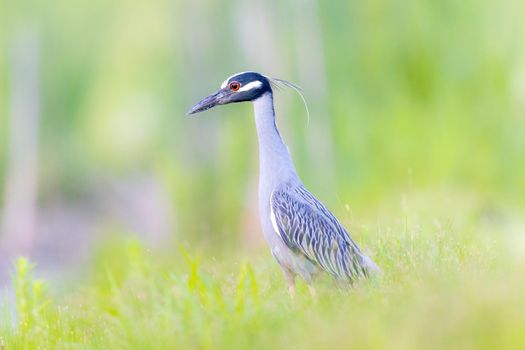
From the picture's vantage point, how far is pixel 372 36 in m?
23.0

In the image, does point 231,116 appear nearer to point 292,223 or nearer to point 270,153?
point 270,153

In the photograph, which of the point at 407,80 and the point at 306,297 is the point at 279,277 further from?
the point at 407,80

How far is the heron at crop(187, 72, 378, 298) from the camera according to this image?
7395 mm

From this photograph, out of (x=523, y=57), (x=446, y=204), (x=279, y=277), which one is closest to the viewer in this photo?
(x=279, y=277)

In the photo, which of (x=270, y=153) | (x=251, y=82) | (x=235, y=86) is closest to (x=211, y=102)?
(x=235, y=86)

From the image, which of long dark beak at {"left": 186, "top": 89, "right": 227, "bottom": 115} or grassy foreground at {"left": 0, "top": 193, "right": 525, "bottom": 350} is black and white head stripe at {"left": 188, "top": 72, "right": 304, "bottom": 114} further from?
grassy foreground at {"left": 0, "top": 193, "right": 525, "bottom": 350}

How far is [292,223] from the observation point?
7.46 meters

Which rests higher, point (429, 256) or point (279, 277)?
point (429, 256)

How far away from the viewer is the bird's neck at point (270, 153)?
7695 mm

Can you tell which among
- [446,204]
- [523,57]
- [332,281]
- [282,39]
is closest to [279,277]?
[332,281]

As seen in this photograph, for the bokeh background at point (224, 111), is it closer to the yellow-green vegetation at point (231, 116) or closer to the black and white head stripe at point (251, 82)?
the yellow-green vegetation at point (231, 116)

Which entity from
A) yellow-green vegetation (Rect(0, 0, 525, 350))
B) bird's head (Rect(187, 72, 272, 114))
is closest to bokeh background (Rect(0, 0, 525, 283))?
yellow-green vegetation (Rect(0, 0, 525, 350))

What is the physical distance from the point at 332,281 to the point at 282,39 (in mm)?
17855

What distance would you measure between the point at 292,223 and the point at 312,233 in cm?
17
